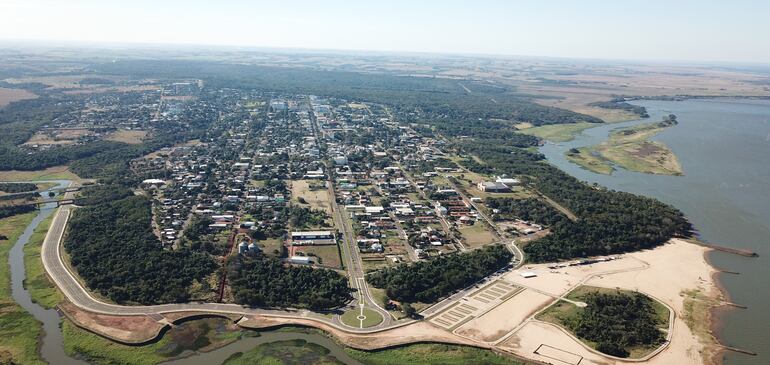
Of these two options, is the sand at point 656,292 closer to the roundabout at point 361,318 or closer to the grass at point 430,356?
the grass at point 430,356

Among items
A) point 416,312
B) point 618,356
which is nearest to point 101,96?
point 416,312

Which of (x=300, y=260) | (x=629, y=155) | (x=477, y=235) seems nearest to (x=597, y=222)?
(x=477, y=235)

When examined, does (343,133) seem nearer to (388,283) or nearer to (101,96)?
(388,283)

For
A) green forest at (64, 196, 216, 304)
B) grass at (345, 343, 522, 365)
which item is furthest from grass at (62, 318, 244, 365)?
grass at (345, 343, 522, 365)

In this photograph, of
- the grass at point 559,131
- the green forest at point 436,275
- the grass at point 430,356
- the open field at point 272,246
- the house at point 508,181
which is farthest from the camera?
the grass at point 559,131

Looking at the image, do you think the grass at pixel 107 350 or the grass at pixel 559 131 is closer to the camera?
the grass at pixel 107 350

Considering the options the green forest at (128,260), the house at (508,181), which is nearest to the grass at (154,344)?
the green forest at (128,260)

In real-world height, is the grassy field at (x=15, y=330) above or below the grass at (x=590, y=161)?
below
